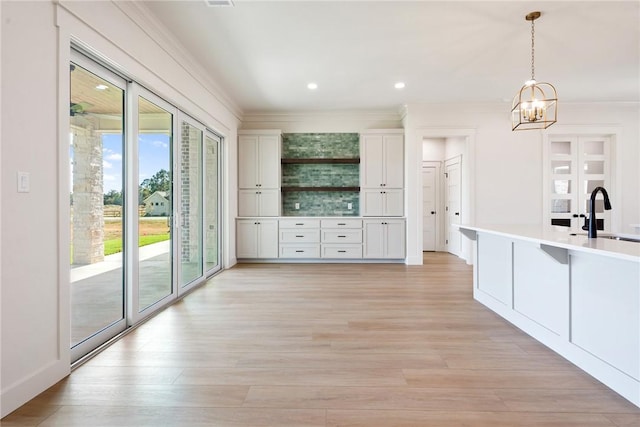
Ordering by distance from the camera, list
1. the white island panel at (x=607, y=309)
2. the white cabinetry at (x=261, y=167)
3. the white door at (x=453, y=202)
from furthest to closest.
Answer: the white door at (x=453, y=202) → the white cabinetry at (x=261, y=167) → the white island panel at (x=607, y=309)

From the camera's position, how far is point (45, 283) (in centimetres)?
191

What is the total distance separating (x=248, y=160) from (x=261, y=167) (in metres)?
0.27

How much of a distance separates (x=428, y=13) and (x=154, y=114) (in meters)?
2.79

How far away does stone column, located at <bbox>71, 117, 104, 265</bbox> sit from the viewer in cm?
238

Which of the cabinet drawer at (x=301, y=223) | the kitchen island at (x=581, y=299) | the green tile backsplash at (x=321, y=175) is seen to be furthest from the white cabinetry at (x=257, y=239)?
the kitchen island at (x=581, y=299)

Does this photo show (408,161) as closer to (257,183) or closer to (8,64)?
(257,183)

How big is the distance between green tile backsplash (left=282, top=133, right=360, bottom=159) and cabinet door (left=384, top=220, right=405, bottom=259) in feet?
5.06

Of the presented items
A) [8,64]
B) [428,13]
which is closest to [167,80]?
[8,64]

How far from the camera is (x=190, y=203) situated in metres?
4.24

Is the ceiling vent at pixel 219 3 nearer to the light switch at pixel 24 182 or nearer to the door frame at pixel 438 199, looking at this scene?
the light switch at pixel 24 182

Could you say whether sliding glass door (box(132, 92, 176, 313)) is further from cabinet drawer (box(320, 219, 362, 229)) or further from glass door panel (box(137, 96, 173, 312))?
cabinet drawer (box(320, 219, 362, 229))

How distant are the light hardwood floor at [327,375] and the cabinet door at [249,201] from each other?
9.60 ft

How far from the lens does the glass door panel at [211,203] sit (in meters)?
4.85

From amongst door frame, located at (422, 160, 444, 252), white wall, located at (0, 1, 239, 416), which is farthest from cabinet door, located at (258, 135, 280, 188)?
white wall, located at (0, 1, 239, 416)
